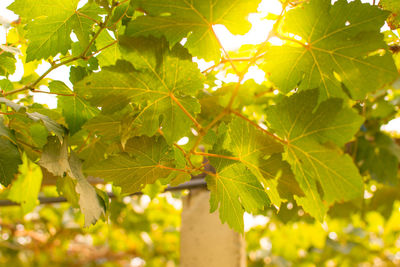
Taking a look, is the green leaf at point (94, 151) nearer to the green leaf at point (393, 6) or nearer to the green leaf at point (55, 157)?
the green leaf at point (55, 157)

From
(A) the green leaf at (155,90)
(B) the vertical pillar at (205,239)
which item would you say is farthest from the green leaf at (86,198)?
(B) the vertical pillar at (205,239)

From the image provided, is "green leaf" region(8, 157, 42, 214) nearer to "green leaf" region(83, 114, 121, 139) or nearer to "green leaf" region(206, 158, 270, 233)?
"green leaf" region(83, 114, 121, 139)

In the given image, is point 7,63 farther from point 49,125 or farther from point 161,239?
point 161,239

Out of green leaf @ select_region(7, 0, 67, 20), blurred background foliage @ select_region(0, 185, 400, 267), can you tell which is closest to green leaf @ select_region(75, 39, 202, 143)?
green leaf @ select_region(7, 0, 67, 20)

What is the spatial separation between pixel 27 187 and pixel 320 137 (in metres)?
→ 0.89

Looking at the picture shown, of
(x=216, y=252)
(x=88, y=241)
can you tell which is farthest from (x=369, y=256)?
(x=88, y=241)

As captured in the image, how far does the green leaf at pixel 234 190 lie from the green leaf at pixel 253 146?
0.02 m

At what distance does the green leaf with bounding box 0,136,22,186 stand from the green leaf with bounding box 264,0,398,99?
1.45 ft

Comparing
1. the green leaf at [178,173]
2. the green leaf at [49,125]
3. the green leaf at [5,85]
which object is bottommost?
the green leaf at [178,173]

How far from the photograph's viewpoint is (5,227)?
11.0 ft

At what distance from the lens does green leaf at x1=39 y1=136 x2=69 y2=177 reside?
0.55 m

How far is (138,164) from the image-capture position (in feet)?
2.04

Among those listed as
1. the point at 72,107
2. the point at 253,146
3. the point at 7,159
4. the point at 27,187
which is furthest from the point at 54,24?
the point at 27,187

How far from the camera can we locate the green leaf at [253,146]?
57 cm
